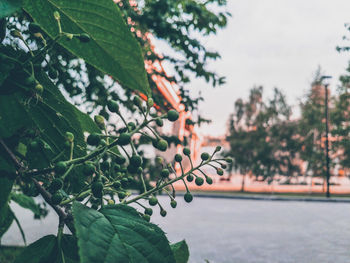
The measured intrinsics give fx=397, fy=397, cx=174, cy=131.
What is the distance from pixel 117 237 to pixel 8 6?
0.88 ft

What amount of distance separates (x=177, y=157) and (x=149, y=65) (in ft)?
13.7

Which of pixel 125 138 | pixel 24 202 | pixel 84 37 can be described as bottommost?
pixel 24 202

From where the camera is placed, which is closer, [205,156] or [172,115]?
[172,115]

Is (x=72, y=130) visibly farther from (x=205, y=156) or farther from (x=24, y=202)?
(x=24, y=202)

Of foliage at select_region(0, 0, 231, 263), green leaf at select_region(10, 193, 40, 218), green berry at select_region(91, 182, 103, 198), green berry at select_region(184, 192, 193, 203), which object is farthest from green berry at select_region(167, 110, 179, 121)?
green leaf at select_region(10, 193, 40, 218)

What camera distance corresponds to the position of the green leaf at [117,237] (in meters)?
0.38

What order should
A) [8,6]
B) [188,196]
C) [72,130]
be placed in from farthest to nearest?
[188,196] < [72,130] < [8,6]

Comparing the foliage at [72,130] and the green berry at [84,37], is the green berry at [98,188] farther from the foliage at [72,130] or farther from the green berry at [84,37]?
the green berry at [84,37]

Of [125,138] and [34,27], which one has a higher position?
[34,27]

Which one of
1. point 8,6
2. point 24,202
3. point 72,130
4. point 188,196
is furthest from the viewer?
point 24,202

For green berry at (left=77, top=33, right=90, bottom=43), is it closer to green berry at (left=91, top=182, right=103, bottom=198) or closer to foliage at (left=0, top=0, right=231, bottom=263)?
foliage at (left=0, top=0, right=231, bottom=263)

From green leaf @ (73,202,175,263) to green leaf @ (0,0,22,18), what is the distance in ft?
0.70

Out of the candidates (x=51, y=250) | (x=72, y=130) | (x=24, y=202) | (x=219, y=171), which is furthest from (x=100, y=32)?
(x=24, y=202)

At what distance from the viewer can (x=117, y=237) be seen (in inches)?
16.8
